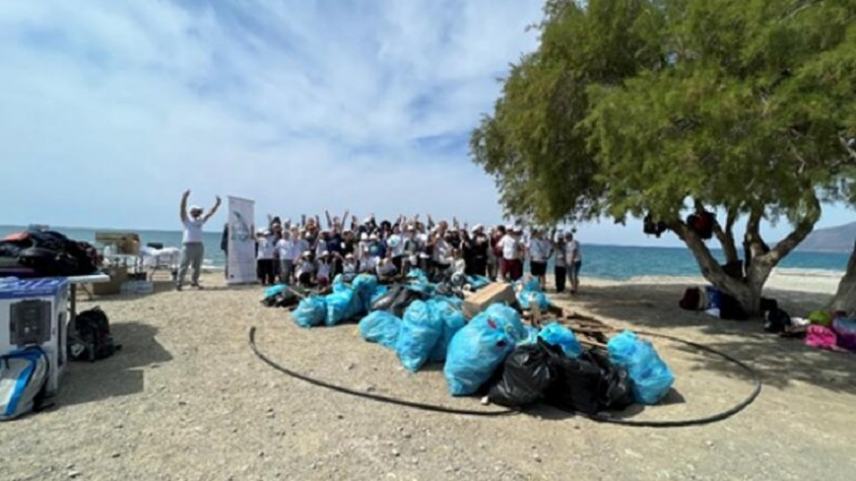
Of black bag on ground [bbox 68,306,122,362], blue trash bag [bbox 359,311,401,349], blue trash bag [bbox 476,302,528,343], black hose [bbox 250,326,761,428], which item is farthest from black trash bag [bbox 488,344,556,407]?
black bag on ground [bbox 68,306,122,362]

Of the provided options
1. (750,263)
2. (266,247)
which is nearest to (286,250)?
(266,247)

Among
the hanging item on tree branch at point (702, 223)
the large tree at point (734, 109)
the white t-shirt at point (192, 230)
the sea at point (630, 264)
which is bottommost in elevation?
the sea at point (630, 264)

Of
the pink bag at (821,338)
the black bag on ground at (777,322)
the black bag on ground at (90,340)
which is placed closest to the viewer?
the black bag on ground at (90,340)

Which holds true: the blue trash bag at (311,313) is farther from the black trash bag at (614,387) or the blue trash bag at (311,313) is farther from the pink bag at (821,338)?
the pink bag at (821,338)

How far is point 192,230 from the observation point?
9.59 meters

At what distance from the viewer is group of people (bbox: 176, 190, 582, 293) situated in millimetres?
10391

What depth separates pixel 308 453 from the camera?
3256 millimetres

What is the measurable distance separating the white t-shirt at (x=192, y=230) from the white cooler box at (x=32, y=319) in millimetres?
5523

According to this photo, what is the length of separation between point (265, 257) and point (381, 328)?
6.29 m

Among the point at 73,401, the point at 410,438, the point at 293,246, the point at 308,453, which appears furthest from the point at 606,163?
the point at 293,246

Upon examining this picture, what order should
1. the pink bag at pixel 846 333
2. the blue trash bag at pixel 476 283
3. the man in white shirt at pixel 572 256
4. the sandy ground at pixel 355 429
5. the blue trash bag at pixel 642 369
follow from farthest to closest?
the man in white shirt at pixel 572 256
the blue trash bag at pixel 476 283
the pink bag at pixel 846 333
the blue trash bag at pixel 642 369
the sandy ground at pixel 355 429

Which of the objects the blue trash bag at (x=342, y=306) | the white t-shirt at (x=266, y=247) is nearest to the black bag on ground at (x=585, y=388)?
the blue trash bag at (x=342, y=306)

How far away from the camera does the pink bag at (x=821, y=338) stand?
720 cm

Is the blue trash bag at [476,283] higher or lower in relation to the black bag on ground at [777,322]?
higher
